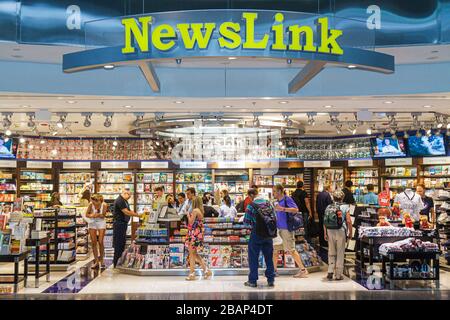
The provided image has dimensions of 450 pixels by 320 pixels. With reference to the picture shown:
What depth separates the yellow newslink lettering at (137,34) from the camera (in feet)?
20.2

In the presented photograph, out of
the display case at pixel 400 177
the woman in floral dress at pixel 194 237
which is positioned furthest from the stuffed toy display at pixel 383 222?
the display case at pixel 400 177

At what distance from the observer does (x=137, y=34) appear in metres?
6.18

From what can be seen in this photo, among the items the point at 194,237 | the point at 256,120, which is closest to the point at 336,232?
the point at 194,237

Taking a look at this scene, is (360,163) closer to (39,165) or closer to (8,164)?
(39,165)

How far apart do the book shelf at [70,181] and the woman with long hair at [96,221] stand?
20.8ft

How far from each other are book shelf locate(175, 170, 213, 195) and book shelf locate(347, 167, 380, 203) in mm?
4167

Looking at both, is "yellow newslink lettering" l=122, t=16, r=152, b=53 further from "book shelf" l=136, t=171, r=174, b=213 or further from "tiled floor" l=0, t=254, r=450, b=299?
"book shelf" l=136, t=171, r=174, b=213

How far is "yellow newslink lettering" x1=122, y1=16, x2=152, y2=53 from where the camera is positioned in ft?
20.2

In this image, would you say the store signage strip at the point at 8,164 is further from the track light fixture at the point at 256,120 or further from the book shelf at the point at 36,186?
the track light fixture at the point at 256,120

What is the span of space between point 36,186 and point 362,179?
31.2 ft

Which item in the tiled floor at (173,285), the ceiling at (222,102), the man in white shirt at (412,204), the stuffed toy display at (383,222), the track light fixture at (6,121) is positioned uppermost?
the ceiling at (222,102)
